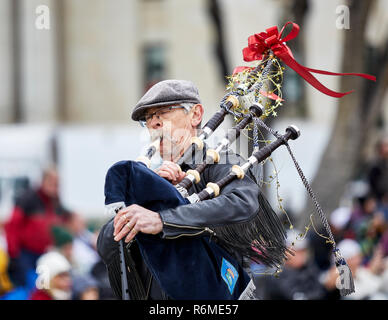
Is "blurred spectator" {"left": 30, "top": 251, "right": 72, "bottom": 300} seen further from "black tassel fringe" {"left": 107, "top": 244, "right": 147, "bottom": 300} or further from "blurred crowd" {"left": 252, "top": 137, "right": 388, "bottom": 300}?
"black tassel fringe" {"left": 107, "top": 244, "right": 147, "bottom": 300}

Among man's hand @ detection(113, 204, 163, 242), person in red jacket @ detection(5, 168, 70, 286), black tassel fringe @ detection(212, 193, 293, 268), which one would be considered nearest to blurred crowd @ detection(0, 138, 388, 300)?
person in red jacket @ detection(5, 168, 70, 286)

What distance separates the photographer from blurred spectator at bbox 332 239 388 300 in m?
6.11

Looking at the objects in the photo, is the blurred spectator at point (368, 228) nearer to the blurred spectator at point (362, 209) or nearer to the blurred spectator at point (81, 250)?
the blurred spectator at point (362, 209)

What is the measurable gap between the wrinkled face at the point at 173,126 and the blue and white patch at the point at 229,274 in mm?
501

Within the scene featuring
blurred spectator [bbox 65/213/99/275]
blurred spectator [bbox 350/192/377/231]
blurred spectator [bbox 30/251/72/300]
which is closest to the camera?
blurred spectator [bbox 30/251/72/300]

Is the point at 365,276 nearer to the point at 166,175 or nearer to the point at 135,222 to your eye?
the point at 166,175

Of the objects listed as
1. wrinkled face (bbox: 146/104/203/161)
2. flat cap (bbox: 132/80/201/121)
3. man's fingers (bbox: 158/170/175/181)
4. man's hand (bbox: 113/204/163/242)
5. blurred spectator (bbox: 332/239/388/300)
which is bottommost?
blurred spectator (bbox: 332/239/388/300)

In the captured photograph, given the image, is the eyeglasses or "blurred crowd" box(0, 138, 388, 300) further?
"blurred crowd" box(0, 138, 388, 300)

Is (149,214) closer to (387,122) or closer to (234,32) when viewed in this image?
(234,32)

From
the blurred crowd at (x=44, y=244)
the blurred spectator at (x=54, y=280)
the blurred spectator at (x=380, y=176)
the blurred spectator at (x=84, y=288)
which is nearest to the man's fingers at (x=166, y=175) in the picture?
the blurred spectator at (x=84, y=288)

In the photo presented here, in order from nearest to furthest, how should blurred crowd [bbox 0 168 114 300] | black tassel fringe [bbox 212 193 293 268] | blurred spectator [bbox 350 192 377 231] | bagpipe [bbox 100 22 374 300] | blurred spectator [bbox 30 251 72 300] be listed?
bagpipe [bbox 100 22 374 300]
black tassel fringe [bbox 212 193 293 268]
blurred spectator [bbox 30 251 72 300]
blurred crowd [bbox 0 168 114 300]
blurred spectator [bbox 350 192 377 231]

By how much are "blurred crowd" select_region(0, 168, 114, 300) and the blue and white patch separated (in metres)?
3.23

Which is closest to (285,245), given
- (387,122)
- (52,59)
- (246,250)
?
(246,250)
